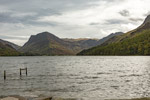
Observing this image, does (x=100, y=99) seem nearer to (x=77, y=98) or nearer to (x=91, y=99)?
(x=91, y=99)

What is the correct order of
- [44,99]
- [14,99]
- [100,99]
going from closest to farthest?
[14,99] → [44,99] → [100,99]

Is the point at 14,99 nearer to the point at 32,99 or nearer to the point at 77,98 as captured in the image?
the point at 32,99

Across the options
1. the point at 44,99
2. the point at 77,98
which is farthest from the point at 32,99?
the point at 77,98

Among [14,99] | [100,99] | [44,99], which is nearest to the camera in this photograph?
[14,99]

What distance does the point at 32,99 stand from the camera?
2841cm

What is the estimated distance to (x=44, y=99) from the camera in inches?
1070

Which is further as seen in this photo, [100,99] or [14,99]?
[100,99]

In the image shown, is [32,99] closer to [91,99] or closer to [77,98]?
[77,98]

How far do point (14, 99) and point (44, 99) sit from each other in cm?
469

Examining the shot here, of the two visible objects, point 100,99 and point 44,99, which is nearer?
point 44,99

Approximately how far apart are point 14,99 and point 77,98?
1193 centimetres

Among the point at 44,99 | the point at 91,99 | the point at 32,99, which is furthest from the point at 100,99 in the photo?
the point at 32,99

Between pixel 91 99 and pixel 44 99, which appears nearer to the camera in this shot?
pixel 44 99

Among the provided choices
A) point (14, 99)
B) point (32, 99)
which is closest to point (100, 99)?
point (32, 99)
